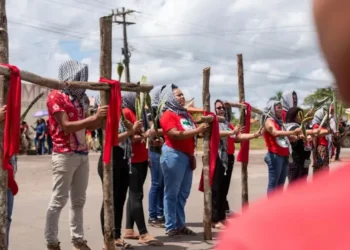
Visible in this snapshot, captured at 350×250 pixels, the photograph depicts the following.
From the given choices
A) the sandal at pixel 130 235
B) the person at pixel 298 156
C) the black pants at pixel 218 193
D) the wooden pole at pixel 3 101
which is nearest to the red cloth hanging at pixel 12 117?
the wooden pole at pixel 3 101

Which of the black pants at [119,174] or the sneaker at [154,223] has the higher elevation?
the black pants at [119,174]

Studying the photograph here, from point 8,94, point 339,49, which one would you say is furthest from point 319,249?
point 8,94

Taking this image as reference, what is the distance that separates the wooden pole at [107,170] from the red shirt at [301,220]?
5242 mm

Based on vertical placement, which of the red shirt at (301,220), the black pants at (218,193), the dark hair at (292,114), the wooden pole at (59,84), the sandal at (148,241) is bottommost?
the sandal at (148,241)

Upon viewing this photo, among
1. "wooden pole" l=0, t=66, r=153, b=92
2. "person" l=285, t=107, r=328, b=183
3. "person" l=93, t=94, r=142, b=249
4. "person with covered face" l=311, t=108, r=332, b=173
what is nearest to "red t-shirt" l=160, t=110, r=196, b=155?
"person" l=93, t=94, r=142, b=249

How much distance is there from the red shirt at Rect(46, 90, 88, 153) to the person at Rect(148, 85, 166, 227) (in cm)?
166

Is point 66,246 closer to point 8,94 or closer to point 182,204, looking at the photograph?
point 182,204

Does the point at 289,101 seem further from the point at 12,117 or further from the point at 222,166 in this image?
the point at 12,117

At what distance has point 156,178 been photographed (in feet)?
26.8

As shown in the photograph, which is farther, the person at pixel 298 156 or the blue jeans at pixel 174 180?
the person at pixel 298 156

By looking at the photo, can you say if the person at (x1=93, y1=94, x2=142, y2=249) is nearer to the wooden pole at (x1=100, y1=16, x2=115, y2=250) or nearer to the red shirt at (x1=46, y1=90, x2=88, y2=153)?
the wooden pole at (x1=100, y1=16, x2=115, y2=250)

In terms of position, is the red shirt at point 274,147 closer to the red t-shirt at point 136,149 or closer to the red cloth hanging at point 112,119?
the red t-shirt at point 136,149

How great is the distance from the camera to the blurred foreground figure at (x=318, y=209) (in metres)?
0.66

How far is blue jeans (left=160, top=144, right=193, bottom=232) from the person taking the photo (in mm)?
7199
